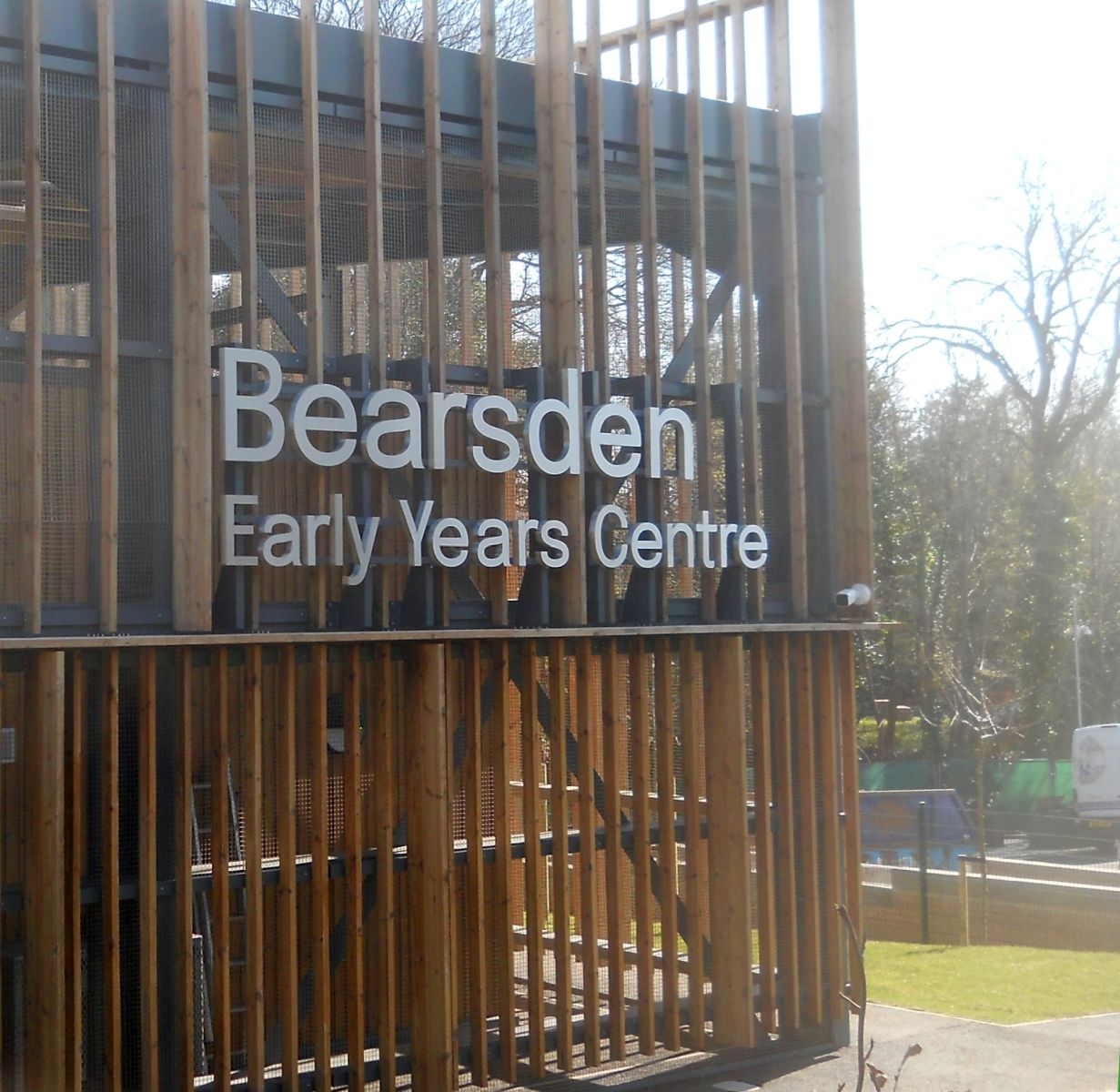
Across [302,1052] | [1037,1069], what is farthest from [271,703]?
[1037,1069]

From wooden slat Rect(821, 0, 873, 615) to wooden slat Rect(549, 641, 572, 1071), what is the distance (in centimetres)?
248

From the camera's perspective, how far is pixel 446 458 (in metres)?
8.97

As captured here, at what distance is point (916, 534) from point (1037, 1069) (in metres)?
27.0

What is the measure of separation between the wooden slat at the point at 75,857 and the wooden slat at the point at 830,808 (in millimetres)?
5102

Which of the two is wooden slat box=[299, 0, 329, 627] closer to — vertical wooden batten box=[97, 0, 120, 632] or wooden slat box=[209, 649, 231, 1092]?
wooden slat box=[209, 649, 231, 1092]

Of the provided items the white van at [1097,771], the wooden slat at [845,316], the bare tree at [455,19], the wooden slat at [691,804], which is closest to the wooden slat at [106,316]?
the wooden slat at [691,804]

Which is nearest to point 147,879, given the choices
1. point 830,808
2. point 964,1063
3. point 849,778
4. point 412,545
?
point 412,545

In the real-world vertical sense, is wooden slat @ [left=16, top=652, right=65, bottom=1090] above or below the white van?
above

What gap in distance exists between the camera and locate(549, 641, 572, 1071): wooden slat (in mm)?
9219

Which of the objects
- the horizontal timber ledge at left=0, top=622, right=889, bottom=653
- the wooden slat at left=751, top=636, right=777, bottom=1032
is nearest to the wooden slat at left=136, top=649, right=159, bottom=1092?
the horizontal timber ledge at left=0, top=622, right=889, bottom=653

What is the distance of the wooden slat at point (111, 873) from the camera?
7.68 metres

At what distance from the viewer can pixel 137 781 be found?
8000 millimetres

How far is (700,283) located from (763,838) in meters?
3.72

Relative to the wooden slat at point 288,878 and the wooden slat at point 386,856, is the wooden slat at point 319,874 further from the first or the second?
the wooden slat at point 386,856
